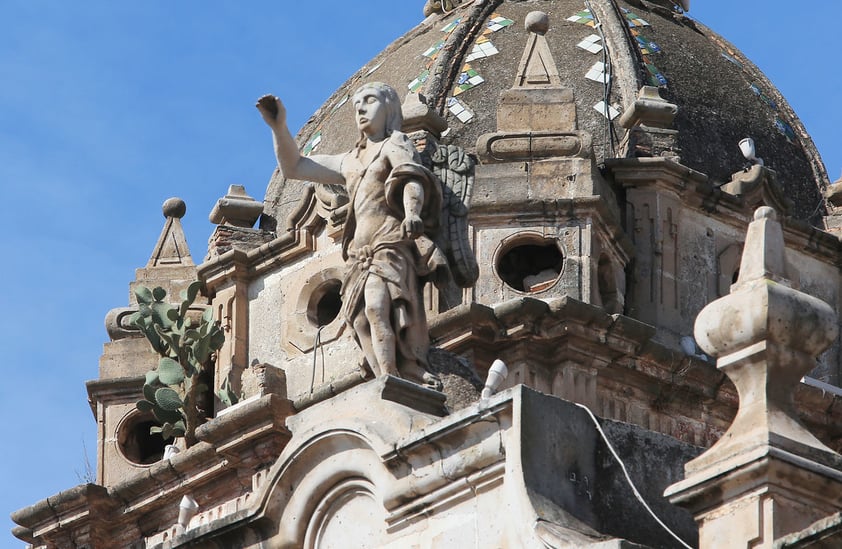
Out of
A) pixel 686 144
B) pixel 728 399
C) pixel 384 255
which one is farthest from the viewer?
pixel 686 144

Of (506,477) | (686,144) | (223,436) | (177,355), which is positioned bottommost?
(506,477)

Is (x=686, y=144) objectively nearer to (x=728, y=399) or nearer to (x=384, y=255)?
(x=728, y=399)

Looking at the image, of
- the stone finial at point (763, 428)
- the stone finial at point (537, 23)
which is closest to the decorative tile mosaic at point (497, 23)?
the stone finial at point (537, 23)

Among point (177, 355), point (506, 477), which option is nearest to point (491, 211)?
point (177, 355)

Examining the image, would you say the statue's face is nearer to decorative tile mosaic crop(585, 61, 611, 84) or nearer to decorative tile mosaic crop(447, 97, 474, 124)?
decorative tile mosaic crop(447, 97, 474, 124)

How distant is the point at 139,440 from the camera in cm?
4234

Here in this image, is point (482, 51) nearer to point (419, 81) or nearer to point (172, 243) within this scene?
point (419, 81)

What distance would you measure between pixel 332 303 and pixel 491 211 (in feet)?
9.01

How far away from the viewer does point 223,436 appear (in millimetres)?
37500

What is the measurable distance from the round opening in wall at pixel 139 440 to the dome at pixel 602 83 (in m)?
3.45

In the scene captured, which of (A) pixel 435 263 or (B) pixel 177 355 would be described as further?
(B) pixel 177 355

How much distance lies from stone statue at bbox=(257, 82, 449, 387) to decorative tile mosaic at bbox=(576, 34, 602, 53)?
14854mm

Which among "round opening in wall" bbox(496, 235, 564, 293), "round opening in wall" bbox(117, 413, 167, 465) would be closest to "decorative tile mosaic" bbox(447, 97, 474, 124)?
"round opening in wall" bbox(496, 235, 564, 293)

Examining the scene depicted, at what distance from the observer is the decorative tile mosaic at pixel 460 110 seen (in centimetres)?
4297
